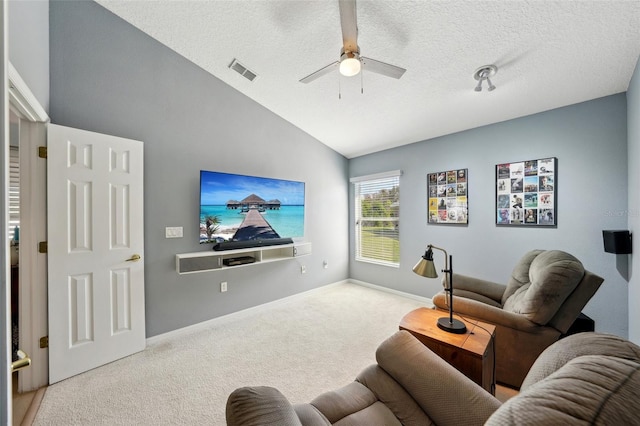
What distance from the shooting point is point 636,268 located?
2.09 m

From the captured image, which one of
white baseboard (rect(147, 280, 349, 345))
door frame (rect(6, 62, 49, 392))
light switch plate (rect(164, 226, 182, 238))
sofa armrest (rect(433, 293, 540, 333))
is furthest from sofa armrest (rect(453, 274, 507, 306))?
door frame (rect(6, 62, 49, 392))

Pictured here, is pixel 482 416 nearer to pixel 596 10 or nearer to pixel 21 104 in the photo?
pixel 596 10

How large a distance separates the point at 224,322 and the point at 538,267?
332 cm

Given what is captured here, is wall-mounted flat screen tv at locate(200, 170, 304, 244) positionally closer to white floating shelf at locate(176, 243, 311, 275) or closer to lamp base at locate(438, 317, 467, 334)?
white floating shelf at locate(176, 243, 311, 275)

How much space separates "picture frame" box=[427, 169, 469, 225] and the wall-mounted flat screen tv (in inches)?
77.2

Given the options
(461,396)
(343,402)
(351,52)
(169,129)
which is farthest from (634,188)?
(169,129)

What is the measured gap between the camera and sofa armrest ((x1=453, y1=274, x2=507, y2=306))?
8.25 ft

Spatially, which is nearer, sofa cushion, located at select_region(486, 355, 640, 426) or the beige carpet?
sofa cushion, located at select_region(486, 355, 640, 426)

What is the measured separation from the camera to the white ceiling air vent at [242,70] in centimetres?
277

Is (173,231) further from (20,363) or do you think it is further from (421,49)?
(421,49)

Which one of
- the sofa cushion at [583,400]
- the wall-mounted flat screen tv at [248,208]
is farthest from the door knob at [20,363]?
the wall-mounted flat screen tv at [248,208]

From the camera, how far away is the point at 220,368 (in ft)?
7.27

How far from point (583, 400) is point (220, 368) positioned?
246 cm

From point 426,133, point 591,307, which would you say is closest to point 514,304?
point 591,307
